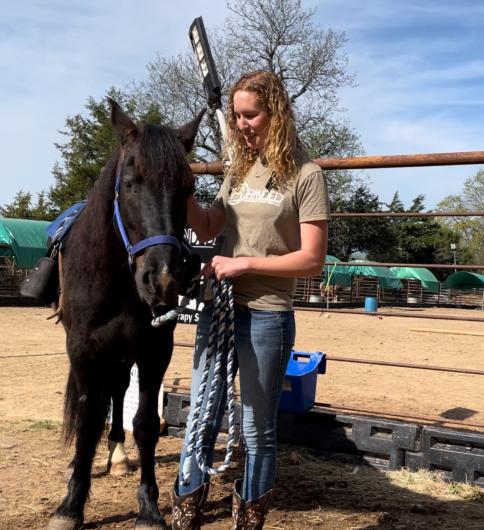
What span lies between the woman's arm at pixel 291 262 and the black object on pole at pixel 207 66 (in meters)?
2.81

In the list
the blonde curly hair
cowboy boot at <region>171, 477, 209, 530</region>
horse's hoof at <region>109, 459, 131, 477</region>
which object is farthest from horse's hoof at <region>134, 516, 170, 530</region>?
the blonde curly hair

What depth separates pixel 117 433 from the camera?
389 cm

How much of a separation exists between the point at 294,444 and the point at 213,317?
2.31 metres

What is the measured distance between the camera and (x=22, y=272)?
23500 mm

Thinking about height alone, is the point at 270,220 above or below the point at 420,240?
below

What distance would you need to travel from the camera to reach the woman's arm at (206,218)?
2.52 m

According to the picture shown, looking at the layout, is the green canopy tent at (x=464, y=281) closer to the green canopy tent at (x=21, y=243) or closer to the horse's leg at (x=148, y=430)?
the green canopy tent at (x=21, y=243)

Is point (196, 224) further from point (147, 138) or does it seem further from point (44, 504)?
point (44, 504)

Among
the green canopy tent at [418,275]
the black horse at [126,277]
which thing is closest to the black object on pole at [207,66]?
the black horse at [126,277]

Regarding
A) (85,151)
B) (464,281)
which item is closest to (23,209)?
(85,151)

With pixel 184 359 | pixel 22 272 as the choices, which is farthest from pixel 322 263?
pixel 22 272

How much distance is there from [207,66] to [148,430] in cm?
301

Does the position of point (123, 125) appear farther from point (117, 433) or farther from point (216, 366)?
point (117, 433)

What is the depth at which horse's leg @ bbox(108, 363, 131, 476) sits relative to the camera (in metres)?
3.81
